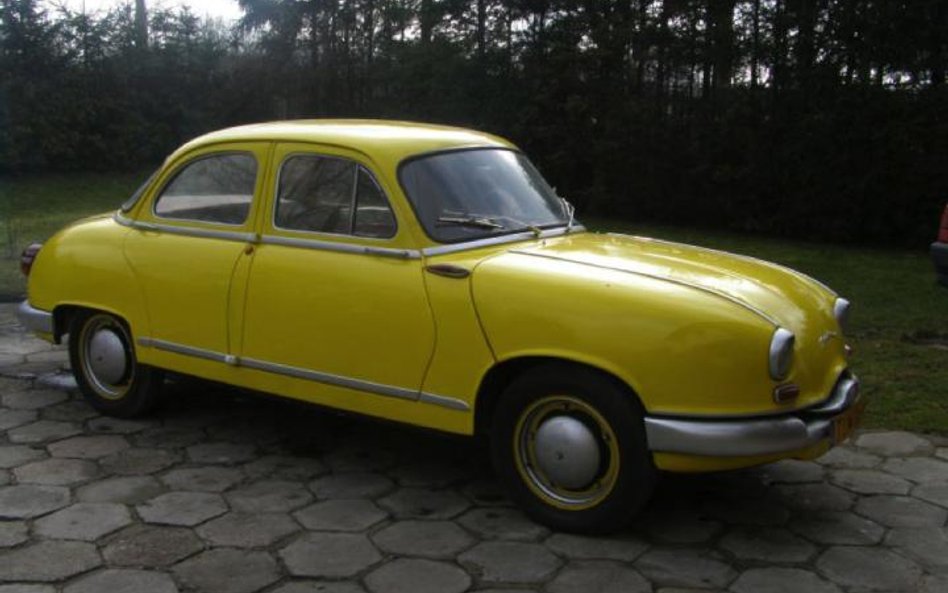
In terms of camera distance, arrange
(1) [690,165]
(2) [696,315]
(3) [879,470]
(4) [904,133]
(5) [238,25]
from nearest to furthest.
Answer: (2) [696,315] → (3) [879,470] → (4) [904,133] → (1) [690,165] → (5) [238,25]

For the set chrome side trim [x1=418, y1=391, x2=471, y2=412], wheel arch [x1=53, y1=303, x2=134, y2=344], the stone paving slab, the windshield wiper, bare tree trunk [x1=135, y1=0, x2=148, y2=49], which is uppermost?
bare tree trunk [x1=135, y1=0, x2=148, y2=49]

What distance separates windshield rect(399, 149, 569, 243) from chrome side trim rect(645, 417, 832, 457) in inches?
52.1

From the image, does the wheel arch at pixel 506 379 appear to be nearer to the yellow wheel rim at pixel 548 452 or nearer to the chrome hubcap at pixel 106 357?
the yellow wheel rim at pixel 548 452

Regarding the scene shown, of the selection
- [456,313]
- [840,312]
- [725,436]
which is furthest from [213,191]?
[840,312]

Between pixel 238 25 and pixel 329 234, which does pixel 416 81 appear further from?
pixel 329 234

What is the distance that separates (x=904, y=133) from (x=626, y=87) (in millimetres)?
4180

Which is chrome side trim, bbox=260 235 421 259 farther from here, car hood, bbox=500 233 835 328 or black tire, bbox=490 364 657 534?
black tire, bbox=490 364 657 534

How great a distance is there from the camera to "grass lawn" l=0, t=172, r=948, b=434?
601 centimetres

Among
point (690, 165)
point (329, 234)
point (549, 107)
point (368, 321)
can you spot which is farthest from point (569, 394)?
point (549, 107)

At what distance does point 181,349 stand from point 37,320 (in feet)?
4.10

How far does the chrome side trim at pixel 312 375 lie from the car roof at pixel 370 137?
1058 millimetres

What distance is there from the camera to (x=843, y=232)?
42.7 ft

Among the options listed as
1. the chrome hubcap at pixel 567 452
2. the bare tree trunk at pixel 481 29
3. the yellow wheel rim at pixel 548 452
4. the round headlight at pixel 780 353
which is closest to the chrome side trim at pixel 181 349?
the yellow wheel rim at pixel 548 452

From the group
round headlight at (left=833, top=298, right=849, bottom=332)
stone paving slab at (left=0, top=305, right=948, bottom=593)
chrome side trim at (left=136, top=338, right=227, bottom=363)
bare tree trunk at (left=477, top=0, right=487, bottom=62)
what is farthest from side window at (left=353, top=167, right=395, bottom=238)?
bare tree trunk at (left=477, top=0, right=487, bottom=62)
